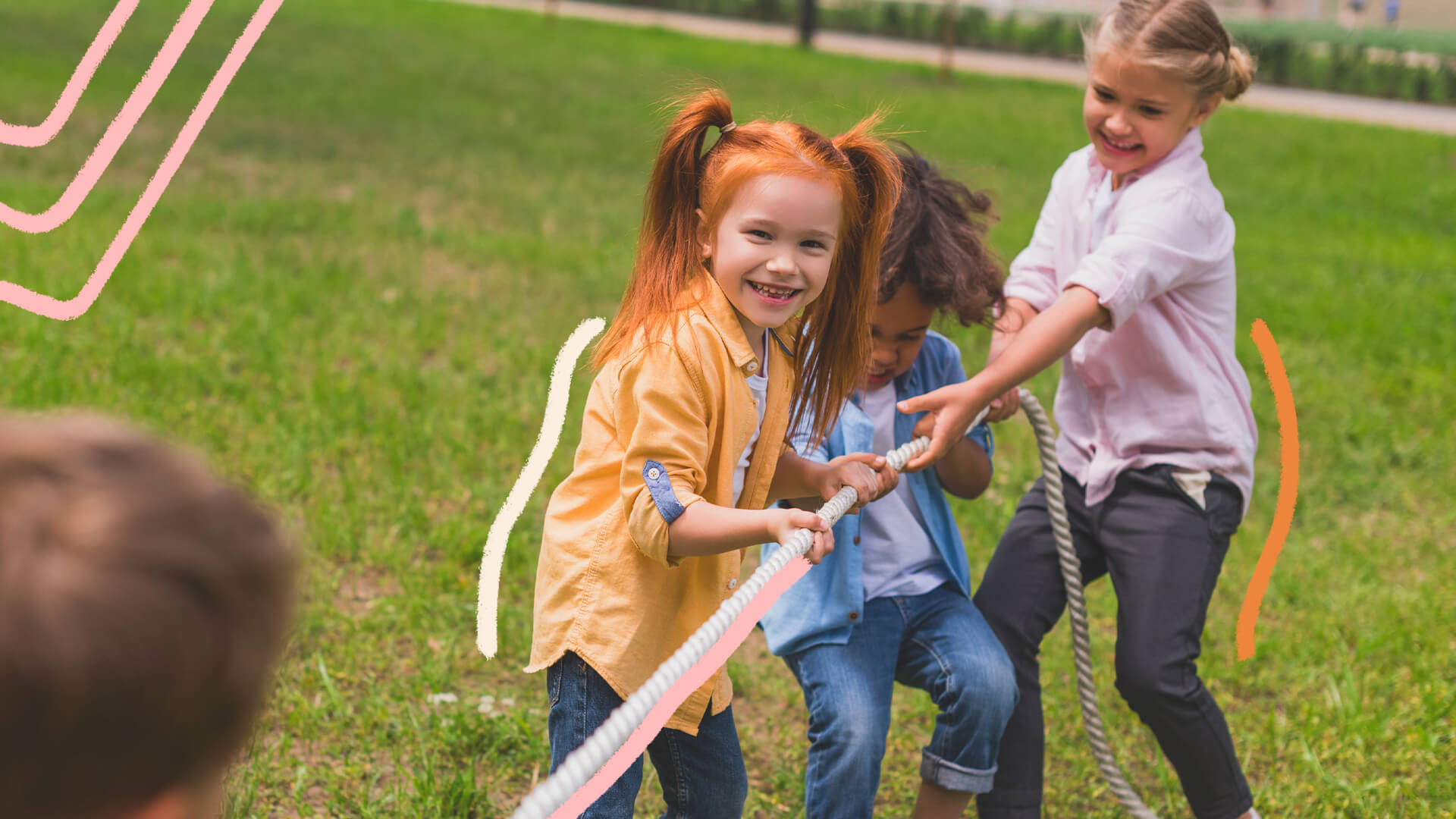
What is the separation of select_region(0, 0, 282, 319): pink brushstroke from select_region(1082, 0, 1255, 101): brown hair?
474 cm

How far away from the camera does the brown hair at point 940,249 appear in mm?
2645

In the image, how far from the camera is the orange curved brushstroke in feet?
11.0

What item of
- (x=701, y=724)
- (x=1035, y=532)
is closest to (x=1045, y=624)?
(x=1035, y=532)

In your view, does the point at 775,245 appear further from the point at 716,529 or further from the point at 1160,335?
the point at 1160,335

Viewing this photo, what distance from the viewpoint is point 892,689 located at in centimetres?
263

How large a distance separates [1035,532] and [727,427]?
1132 mm

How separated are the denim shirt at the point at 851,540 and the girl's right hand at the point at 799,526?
543mm

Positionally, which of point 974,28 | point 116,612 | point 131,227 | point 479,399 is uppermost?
point 116,612

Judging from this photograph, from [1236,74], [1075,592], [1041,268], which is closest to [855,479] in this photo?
[1075,592]

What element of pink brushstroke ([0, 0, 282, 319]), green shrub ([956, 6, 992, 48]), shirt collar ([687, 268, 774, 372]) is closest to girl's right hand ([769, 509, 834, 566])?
shirt collar ([687, 268, 774, 372])

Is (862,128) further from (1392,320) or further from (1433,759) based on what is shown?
(1392,320)

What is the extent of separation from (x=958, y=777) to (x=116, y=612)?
2084 millimetres

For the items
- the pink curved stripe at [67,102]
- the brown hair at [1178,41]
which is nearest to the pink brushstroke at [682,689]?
the brown hair at [1178,41]

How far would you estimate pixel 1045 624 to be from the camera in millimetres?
2928
